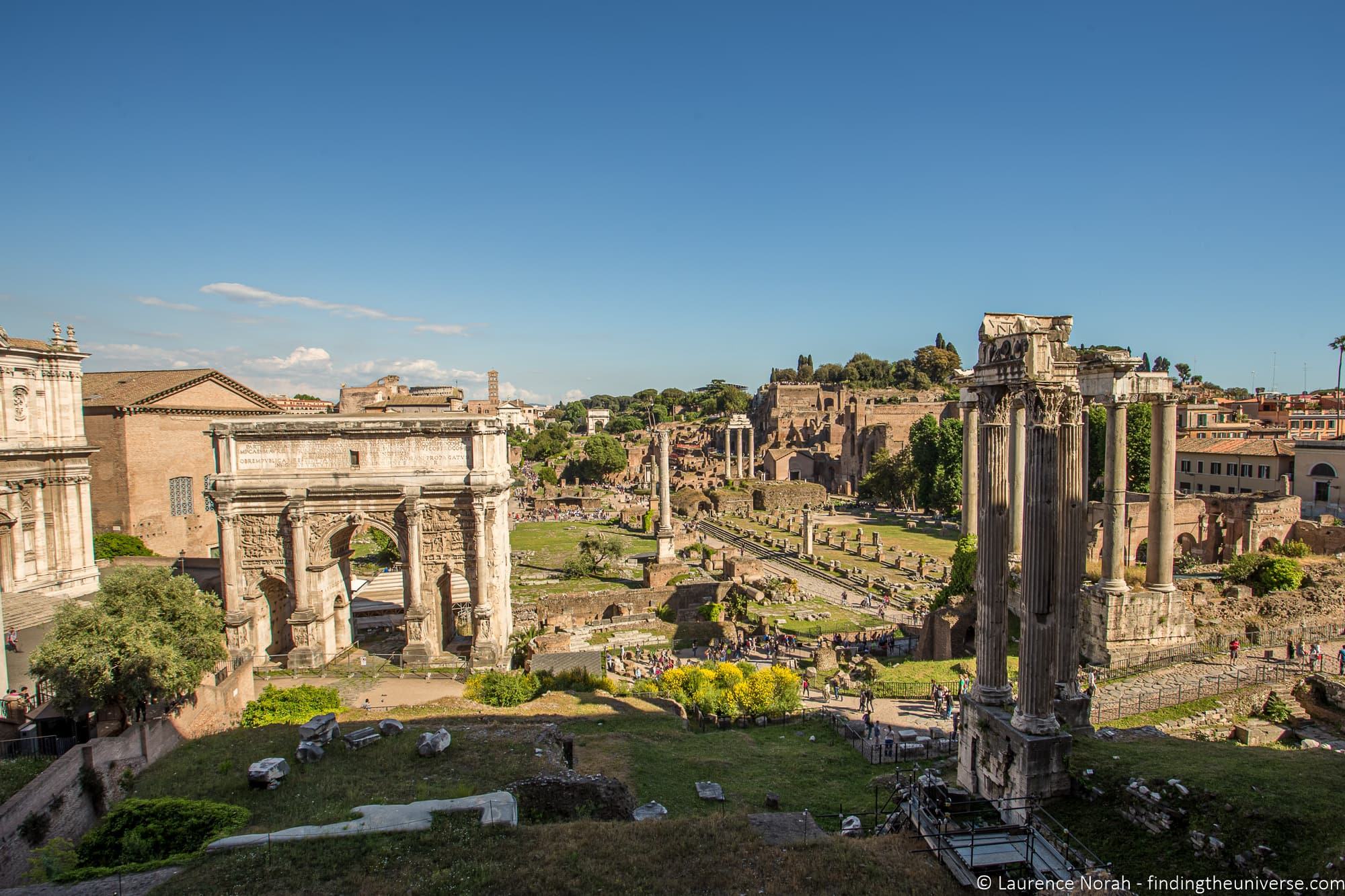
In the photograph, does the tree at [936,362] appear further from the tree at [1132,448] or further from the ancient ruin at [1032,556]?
the ancient ruin at [1032,556]

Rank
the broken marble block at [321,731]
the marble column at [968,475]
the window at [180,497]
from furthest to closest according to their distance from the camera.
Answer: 1. the window at [180,497]
2. the marble column at [968,475]
3. the broken marble block at [321,731]

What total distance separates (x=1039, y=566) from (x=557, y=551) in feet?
130

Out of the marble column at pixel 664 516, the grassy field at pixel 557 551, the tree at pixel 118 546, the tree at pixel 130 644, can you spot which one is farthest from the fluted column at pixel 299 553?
the marble column at pixel 664 516

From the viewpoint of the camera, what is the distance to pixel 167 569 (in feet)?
49.3

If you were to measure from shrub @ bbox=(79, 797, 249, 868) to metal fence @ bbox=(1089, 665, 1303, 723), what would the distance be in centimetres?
1514

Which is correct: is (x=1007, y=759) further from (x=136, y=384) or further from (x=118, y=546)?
(x=136, y=384)

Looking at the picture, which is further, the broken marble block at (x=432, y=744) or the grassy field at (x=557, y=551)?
the grassy field at (x=557, y=551)

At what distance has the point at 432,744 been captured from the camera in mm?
12477

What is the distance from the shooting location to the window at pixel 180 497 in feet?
113

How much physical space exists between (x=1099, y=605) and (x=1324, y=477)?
88.3 ft

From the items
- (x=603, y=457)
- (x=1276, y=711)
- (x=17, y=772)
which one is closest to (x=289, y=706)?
(x=17, y=772)

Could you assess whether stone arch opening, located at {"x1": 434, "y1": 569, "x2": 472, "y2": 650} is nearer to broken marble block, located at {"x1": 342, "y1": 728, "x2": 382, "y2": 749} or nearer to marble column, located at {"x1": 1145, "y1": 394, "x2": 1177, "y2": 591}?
broken marble block, located at {"x1": 342, "y1": 728, "x2": 382, "y2": 749}

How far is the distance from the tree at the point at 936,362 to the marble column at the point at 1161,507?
98496 millimetres

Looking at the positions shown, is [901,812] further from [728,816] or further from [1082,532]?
[1082,532]
